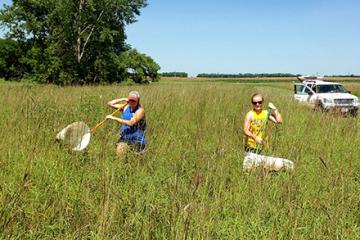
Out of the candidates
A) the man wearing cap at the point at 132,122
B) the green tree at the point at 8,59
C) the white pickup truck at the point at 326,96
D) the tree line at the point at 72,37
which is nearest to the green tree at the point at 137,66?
the tree line at the point at 72,37

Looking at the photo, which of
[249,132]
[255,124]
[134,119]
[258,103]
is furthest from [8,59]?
[249,132]

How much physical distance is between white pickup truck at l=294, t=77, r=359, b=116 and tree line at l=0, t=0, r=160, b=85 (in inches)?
736

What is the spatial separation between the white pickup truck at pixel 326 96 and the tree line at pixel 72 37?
18.7 meters

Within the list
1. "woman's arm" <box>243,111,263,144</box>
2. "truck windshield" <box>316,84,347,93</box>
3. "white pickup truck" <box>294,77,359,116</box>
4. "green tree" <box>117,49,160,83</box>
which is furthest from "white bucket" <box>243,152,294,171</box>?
"green tree" <box>117,49,160,83</box>

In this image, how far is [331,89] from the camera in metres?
18.8

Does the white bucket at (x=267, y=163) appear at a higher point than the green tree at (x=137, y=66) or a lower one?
lower

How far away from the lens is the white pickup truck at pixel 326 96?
17.1 metres

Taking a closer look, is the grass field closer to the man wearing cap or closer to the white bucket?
the white bucket

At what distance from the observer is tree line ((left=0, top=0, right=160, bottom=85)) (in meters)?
32.6

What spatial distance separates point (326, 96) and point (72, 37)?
23.9 m

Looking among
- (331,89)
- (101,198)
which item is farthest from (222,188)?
(331,89)

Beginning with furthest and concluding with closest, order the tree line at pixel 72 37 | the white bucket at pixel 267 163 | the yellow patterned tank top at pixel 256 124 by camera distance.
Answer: the tree line at pixel 72 37 → the yellow patterned tank top at pixel 256 124 → the white bucket at pixel 267 163

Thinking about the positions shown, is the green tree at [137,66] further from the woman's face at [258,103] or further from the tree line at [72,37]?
the woman's face at [258,103]

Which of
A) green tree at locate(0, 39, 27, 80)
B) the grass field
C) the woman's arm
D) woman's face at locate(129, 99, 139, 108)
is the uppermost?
green tree at locate(0, 39, 27, 80)
